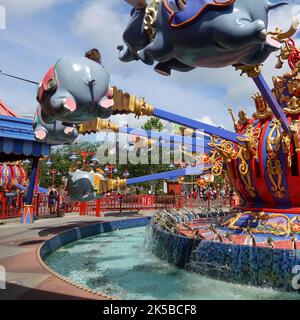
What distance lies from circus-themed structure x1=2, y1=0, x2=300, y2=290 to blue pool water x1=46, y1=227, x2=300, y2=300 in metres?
0.28

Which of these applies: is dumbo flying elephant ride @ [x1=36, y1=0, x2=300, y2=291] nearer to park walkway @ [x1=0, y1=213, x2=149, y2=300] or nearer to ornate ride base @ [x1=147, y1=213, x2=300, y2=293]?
ornate ride base @ [x1=147, y1=213, x2=300, y2=293]

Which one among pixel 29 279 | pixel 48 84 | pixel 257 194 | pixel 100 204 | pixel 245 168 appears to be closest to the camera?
pixel 48 84

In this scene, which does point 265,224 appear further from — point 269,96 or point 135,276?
point 269,96

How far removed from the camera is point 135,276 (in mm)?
6699

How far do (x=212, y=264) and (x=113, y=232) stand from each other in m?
6.68

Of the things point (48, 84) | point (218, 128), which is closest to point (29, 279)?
point (48, 84)

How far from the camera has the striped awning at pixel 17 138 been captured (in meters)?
12.1

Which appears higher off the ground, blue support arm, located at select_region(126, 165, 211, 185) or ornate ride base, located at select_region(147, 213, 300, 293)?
blue support arm, located at select_region(126, 165, 211, 185)

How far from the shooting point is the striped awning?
476 inches

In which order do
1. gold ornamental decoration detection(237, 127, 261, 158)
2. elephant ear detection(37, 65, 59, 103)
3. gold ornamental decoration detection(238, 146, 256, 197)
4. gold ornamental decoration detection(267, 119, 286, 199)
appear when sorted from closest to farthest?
elephant ear detection(37, 65, 59, 103) → gold ornamental decoration detection(267, 119, 286, 199) → gold ornamental decoration detection(237, 127, 261, 158) → gold ornamental decoration detection(238, 146, 256, 197)

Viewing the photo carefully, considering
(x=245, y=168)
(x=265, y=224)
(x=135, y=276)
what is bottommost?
(x=135, y=276)

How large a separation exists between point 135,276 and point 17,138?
7651 mm

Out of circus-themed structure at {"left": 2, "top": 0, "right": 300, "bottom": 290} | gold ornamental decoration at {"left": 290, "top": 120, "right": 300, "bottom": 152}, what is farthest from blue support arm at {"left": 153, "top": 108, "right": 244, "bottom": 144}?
gold ornamental decoration at {"left": 290, "top": 120, "right": 300, "bottom": 152}
